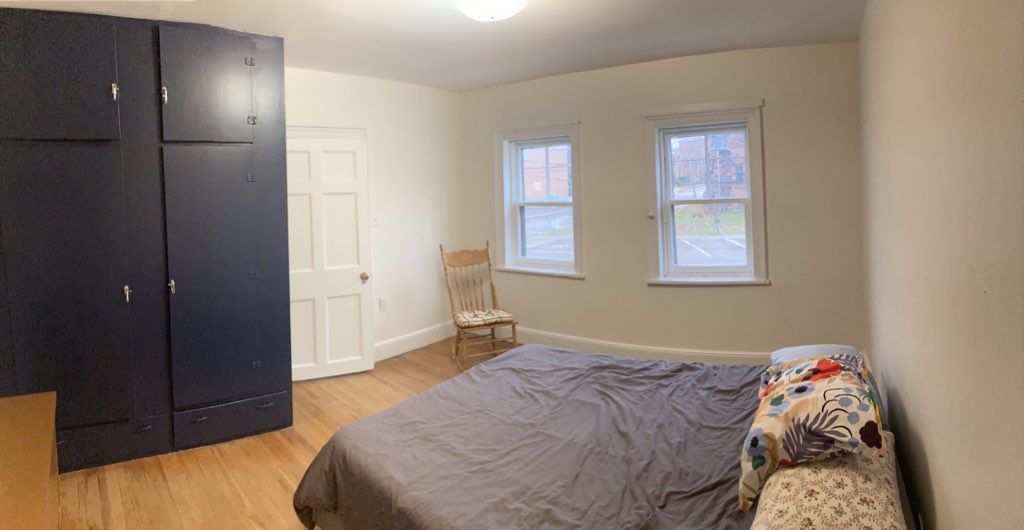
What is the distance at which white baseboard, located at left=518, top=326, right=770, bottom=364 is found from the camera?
4238mm

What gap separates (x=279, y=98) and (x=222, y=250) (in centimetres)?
98

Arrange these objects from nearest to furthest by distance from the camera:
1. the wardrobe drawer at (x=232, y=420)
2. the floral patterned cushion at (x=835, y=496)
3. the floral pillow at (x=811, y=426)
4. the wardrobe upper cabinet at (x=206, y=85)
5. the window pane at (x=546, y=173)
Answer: the floral patterned cushion at (x=835, y=496)
the floral pillow at (x=811, y=426)
the wardrobe upper cabinet at (x=206, y=85)
the wardrobe drawer at (x=232, y=420)
the window pane at (x=546, y=173)

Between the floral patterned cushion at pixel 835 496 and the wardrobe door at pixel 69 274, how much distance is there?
128 inches

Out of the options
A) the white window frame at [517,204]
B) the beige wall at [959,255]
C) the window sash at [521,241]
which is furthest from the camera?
the window sash at [521,241]

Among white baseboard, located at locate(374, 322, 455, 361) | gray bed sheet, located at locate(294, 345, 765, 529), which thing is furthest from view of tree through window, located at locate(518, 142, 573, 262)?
gray bed sheet, located at locate(294, 345, 765, 529)

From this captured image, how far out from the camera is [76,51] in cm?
292

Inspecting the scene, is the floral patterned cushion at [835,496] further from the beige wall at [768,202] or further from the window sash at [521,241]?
the window sash at [521,241]

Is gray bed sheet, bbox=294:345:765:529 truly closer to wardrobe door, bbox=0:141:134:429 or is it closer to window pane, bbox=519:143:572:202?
wardrobe door, bbox=0:141:134:429

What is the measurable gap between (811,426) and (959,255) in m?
0.53

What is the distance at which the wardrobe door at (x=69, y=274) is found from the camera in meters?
2.88

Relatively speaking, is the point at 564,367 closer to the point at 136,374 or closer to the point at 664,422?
the point at 664,422

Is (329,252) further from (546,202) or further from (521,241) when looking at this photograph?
(546,202)

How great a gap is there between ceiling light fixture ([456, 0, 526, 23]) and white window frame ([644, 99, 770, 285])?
2.02 meters

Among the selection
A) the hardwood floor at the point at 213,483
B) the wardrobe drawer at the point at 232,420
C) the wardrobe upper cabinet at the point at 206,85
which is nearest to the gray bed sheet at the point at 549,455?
the hardwood floor at the point at 213,483
